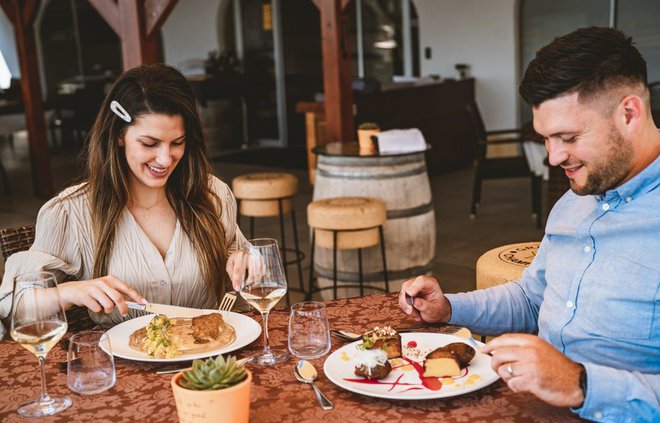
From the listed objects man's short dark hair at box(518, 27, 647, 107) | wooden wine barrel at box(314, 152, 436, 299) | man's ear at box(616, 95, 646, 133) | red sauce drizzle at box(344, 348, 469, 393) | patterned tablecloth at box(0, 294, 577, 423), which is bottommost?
wooden wine barrel at box(314, 152, 436, 299)

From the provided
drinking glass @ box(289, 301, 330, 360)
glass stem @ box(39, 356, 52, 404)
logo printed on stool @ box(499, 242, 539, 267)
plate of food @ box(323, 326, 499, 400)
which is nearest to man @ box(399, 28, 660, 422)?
plate of food @ box(323, 326, 499, 400)

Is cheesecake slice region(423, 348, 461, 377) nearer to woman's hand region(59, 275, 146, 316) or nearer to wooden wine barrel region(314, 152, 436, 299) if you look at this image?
woman's hand region(59, 275, 146, 316)

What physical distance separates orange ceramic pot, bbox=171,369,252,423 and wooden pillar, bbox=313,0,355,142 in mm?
4593

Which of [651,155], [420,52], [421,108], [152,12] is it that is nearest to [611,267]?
[651,155]

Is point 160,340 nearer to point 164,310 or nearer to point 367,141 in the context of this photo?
point 164,310

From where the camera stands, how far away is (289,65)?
39.5 feet

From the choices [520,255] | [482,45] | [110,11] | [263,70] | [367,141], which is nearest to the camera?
[520,255]

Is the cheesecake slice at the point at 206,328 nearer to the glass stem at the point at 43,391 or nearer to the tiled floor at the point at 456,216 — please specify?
the glass stem at the point at 43,391

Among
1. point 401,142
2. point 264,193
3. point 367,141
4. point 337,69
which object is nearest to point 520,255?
point 401,142

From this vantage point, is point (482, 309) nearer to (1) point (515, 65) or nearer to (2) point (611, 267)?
(2) point (611, 267)

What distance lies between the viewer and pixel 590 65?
1.64 metres

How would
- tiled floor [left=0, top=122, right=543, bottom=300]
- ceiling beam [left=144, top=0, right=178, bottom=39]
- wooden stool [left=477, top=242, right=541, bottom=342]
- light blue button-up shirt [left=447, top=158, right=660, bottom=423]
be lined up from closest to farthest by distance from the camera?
light blue button-up shirt [left=447, top=158, right=660, bottom=423] < wooden stool [left=477, top=242, right=541, bottom=342] < ceiling beam [left=144, top=0, right=178, bottom=39] < tiled floor [left=0, top=122, right=543, bottom=300]

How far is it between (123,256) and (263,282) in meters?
0.80

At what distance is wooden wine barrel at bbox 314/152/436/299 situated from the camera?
4664mm
